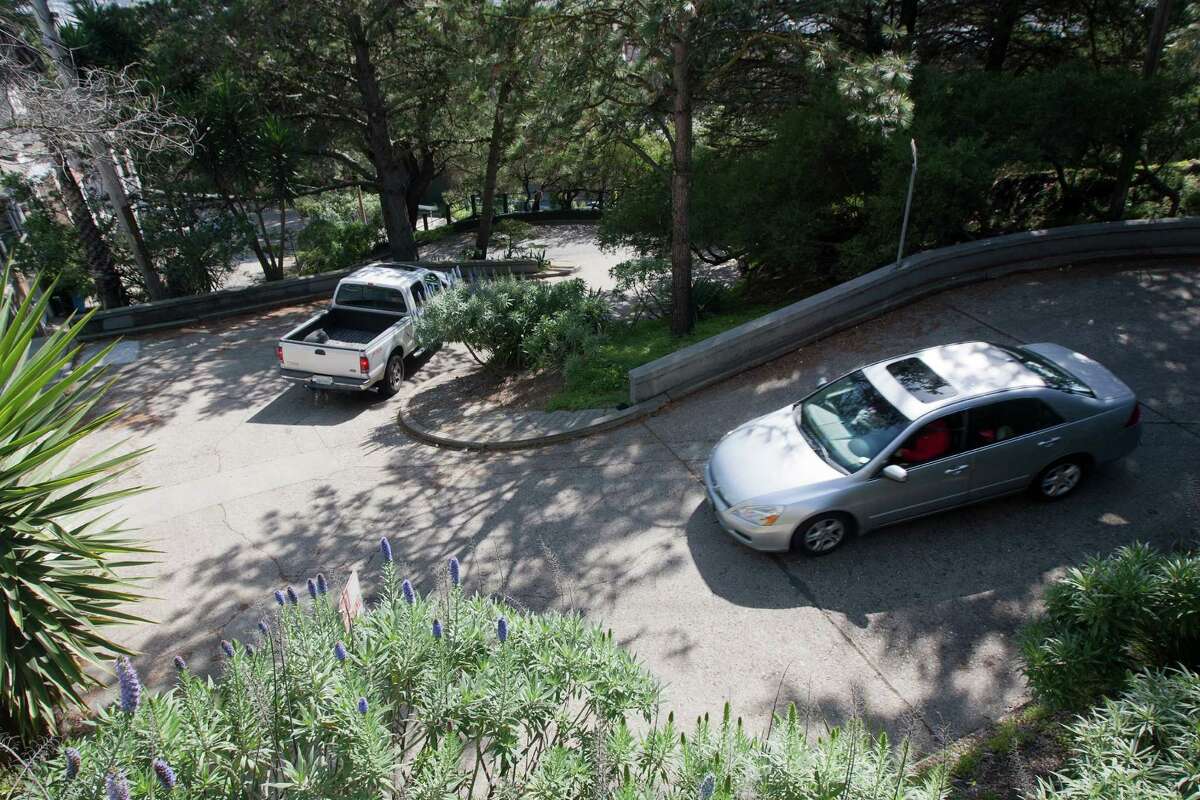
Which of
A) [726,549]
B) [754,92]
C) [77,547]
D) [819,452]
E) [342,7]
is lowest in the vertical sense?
[726,549]

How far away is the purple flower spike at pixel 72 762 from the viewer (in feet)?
9.53

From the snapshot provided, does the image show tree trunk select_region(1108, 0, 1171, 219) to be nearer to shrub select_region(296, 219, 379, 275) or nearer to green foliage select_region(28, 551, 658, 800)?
green foliage select_region(28, 551, 658, 800)

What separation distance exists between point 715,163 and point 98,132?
1060cm

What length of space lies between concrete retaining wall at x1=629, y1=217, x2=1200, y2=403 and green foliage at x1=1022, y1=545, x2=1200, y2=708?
6057 millimetres

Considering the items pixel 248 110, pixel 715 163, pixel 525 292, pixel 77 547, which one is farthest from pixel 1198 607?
pixel 248 110

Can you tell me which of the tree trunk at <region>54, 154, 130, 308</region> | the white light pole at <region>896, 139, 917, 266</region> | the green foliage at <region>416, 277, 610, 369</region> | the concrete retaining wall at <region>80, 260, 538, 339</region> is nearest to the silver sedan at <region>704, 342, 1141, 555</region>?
the white light pole at <region>896, 139, 917, 266</region>

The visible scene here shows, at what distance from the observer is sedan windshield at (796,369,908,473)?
6.45m

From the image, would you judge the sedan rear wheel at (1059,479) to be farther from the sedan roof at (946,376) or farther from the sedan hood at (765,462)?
the sedan hood at (765,462)

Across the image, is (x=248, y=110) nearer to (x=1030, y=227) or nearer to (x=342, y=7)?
(x=342, y=7)

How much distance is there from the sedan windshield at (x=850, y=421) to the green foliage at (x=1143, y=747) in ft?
9.68

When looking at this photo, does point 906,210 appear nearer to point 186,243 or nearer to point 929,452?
point 929,452

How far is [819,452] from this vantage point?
6.67 meters

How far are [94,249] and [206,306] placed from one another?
2852 millimetres

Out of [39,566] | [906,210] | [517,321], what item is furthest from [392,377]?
[906,210]
